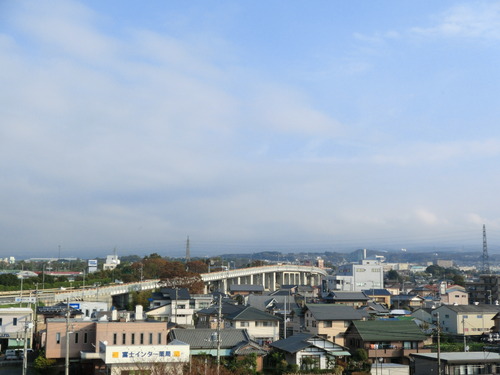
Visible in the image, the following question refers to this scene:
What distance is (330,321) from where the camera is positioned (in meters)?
32.4

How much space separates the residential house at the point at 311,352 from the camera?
2545 cm

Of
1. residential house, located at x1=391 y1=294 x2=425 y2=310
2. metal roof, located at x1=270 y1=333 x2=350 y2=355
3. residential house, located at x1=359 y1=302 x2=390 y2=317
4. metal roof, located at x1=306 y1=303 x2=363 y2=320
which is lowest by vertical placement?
residential house, located at x1=391 y1=294 x2=425 y2=310

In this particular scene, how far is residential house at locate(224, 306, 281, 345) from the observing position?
107 feet

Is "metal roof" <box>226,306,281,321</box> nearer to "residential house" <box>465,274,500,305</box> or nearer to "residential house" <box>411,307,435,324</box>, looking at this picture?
"residential house" <box>411,307,435,324</box>

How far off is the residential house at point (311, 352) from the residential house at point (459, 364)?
3758 millimetres

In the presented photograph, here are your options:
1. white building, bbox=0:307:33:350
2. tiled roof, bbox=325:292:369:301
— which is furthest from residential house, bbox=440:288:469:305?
white building, bbox=0:307:33:350

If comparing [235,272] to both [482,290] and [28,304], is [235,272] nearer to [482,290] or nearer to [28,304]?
[482,290]

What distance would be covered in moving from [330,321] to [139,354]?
45.2 ft

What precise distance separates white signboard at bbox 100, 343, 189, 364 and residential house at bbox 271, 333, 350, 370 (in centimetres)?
559

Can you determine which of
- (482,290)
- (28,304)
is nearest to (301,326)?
(28,304)

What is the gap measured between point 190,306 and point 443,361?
2166 cm

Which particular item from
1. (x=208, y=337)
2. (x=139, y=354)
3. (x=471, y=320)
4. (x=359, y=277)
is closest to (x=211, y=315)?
(x=208, y=337)

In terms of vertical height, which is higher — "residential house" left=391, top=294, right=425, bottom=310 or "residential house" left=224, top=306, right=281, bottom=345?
"residential house" left=224, top=306, right=281, bottom=345

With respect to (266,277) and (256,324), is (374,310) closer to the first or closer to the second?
(256,324)
